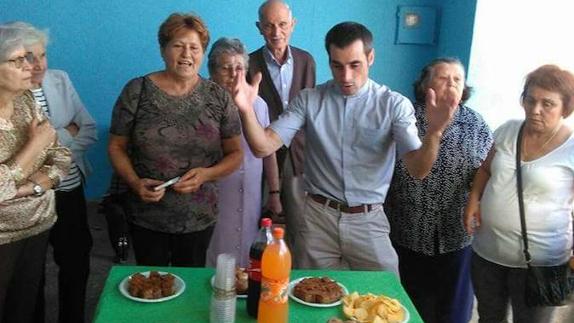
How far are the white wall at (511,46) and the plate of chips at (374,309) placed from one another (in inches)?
84.3

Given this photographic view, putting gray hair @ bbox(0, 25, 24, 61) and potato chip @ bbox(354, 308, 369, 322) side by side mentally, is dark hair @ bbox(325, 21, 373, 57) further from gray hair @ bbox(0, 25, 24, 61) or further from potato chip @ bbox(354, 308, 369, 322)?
gray hair @ bbox(0, 25, 24, 61)

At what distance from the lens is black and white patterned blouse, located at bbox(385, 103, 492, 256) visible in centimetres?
232

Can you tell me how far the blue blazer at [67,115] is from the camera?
2.42m

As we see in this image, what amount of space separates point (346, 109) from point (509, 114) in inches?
68.5

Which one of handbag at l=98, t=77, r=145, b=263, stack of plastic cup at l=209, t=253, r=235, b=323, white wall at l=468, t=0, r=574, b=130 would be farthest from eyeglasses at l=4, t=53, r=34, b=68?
white wall at l=468, t=0, r=574, b=130

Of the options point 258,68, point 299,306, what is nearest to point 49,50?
point 258,68

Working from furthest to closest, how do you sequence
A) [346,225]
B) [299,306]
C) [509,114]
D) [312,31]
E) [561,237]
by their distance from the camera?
[312,31]
[509,114]
[346,225]
[561,237]
[299,306]

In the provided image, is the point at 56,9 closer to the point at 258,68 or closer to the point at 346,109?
the point at 258,68

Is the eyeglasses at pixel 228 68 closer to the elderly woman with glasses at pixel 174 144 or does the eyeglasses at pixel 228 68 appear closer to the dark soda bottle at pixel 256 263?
the elderly woman with glasses at pixel 174 144

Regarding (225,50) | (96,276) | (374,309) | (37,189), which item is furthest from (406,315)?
(96,276)

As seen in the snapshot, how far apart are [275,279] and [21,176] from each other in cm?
101

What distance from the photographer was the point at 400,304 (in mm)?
1707

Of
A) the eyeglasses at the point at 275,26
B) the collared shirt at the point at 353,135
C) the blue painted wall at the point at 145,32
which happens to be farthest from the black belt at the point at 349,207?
the blue painted wall at the point at 145,32

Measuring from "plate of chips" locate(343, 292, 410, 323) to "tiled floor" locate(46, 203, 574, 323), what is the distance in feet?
2.62
